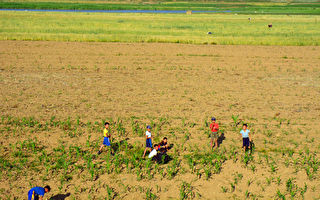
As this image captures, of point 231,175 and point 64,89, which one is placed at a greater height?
point 64,89

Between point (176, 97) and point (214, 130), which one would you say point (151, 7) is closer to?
point (176, 97)

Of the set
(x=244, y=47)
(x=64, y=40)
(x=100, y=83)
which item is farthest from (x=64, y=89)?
(x=244, y=47)

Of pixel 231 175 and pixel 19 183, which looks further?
pixel 231 175

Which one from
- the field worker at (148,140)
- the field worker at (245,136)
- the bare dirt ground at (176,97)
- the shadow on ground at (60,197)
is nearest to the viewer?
the shadow on ground at (60,197)

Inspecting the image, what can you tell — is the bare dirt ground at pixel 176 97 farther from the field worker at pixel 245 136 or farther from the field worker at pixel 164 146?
the field worker at pixel 245 136

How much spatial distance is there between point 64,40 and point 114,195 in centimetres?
2932

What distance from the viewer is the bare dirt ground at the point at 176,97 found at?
33.7 ft

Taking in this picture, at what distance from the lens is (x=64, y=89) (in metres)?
19.1

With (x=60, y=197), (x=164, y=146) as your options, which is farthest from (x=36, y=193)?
(x=164, y=146)

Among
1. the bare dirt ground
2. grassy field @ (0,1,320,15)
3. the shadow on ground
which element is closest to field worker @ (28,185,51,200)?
the shadow on ground

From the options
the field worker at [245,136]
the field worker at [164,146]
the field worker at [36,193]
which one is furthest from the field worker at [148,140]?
the field worker at [36,193]

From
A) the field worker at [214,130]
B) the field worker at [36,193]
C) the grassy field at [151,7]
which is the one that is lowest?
the field worker at [36,193]

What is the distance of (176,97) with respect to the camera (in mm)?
18047

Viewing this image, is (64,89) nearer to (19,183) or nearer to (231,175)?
(19,183)
